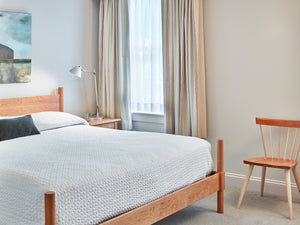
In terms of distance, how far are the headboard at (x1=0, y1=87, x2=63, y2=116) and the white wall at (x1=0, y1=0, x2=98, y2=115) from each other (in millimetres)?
87

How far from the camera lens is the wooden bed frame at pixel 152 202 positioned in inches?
89.7

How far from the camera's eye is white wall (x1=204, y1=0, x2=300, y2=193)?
143 inches

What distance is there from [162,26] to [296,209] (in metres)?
2.39

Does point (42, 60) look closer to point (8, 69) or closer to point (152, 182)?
point (8, 69)

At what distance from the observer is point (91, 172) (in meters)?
2.28

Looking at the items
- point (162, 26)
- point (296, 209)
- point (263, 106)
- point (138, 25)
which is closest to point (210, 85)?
point (263, 106)

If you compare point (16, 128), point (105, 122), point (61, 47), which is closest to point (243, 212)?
point (105, 122)

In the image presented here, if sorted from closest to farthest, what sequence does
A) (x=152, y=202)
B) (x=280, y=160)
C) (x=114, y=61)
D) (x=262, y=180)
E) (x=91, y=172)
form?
1. (x=91, y=172)
2. (x=152, y=202)
3. (x=280, y=160)
4. (x=262, y=180)
5. (x=114, y=61)

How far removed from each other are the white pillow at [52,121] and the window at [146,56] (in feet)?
3.06

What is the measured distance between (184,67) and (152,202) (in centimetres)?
199

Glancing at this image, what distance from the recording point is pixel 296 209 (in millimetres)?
3406

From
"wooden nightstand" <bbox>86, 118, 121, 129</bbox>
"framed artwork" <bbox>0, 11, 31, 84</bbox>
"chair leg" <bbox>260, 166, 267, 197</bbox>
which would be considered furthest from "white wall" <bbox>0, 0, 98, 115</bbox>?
"chair leg" <bbox>260, 166, 267, 197</bbox>

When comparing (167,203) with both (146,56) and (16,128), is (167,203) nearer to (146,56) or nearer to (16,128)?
(16,128)

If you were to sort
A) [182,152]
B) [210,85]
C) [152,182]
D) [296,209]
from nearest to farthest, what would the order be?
[152,182] < [182,152] < [296,209] < [210,85]
